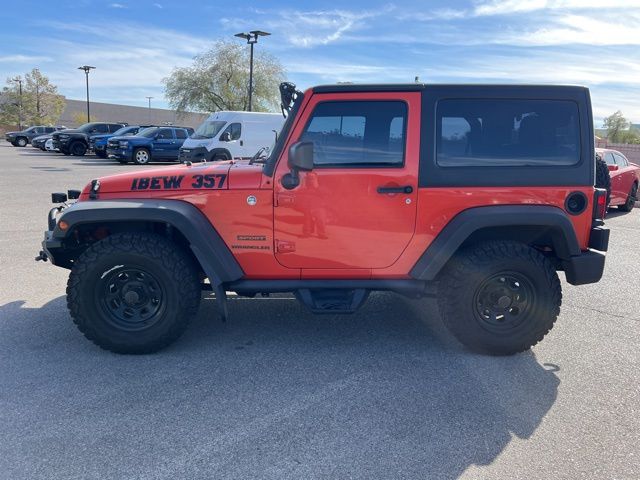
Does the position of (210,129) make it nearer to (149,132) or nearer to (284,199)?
(149,132)

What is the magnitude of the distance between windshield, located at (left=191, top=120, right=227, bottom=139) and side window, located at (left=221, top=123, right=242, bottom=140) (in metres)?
0.28

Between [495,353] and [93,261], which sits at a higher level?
[93,261]

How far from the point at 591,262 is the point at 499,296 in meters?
0.72

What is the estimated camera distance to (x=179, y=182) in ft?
12.7

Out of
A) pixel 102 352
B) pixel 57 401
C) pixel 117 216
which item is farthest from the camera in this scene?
pixel 102 352

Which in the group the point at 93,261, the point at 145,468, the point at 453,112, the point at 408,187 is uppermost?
the point at 453,112

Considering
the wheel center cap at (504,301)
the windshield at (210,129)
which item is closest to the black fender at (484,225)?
the wheel center cap at (504,301)

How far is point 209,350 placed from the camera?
4.05 metres

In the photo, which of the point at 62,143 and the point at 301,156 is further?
the point at 62,143

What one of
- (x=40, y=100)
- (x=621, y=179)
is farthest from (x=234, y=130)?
(x=40, y=100)

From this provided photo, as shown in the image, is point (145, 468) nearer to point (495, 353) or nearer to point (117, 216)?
point (117, 216)

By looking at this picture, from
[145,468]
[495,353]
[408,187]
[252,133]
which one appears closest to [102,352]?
[145,468]

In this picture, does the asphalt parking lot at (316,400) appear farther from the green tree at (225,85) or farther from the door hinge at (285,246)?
the green tree at (225,85)

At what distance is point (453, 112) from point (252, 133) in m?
14.8
